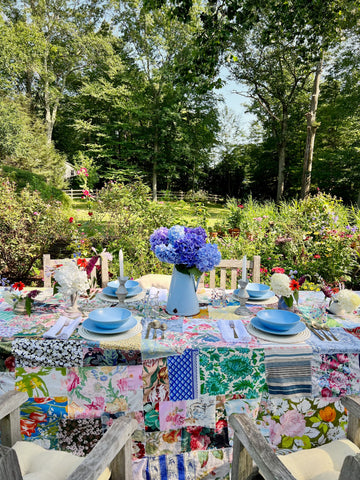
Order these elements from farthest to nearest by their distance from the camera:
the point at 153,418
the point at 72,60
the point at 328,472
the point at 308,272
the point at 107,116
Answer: the point at 107,116, the point at 72,60, the point at 308,272, the point at 153,418, the point at 328,472

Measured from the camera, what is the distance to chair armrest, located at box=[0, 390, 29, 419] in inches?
47.4

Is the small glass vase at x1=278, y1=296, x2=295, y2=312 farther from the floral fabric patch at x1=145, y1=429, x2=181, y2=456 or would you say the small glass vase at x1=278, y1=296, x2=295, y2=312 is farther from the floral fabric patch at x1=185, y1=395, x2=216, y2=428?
the floral fabric patch at x1=145, y1=429, x2=181, y2=456

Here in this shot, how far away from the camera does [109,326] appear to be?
1597 mm

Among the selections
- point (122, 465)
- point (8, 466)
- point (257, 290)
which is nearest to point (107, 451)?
point (122, 465)

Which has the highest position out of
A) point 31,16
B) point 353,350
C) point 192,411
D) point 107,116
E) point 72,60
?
point 31,16

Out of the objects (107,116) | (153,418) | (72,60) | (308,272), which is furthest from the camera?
(107,116)

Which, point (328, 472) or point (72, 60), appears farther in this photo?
point (72, 60)

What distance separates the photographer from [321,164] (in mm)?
16328

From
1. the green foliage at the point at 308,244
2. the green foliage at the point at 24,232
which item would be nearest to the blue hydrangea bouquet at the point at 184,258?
the green foliage at the point at 308,244

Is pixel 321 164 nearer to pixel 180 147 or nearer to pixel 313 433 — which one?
pixel 180 147

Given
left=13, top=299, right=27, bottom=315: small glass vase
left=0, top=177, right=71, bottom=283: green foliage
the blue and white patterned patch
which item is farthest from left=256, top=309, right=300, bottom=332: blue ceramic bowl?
left=0, top=177, right=71, bottom=283: green foliage

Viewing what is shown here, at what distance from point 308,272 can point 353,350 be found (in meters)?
2.67

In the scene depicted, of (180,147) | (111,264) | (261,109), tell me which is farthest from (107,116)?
(111,264)

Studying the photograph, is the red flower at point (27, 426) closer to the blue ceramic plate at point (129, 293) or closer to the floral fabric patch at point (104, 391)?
the floral fabric patch at point (104, 391)
